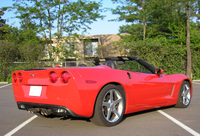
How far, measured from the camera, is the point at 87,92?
13.1ft

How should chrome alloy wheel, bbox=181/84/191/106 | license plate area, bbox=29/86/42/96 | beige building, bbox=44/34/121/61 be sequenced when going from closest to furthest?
license plate area, bbox=29/86/42/96 < chrome alloy wheel, bbox=181/84/191/106 < beige building, bbox=44/34/121/61

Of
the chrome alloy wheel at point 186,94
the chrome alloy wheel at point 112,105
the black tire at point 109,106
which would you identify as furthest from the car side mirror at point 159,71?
the chrome alloy wheel at point 112,105

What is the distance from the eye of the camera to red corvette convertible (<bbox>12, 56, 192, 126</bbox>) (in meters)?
3.96

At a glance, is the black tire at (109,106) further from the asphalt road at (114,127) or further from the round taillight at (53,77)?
the round taillight at (53,77)

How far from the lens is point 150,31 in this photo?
98.4 ft

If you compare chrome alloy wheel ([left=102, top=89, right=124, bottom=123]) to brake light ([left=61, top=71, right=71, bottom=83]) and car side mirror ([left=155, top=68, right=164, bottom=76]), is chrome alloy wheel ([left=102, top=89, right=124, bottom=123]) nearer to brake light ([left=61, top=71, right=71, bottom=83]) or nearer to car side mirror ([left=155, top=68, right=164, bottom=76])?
brake light ([left=61, top=71, right=71, bottom=83])

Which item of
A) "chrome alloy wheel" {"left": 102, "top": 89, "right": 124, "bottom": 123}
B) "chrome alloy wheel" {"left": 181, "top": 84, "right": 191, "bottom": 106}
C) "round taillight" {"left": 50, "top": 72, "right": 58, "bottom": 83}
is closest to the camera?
"round taillight" {"left": 50, "top": 72, "right": 58, "bottom": 83}

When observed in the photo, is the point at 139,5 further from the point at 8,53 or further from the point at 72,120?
the point at 72,120

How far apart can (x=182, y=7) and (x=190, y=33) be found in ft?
9.51

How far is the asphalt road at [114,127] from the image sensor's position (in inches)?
159

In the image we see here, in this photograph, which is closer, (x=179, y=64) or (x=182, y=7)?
(x=179, y=64)

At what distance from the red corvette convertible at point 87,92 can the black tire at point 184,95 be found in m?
1.05

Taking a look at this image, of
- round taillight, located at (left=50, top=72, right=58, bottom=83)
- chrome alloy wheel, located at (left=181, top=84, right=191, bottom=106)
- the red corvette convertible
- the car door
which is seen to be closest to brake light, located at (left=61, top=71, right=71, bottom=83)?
the red corvette convertible

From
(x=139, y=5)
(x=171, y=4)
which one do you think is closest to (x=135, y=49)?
(x=171, y=4)
